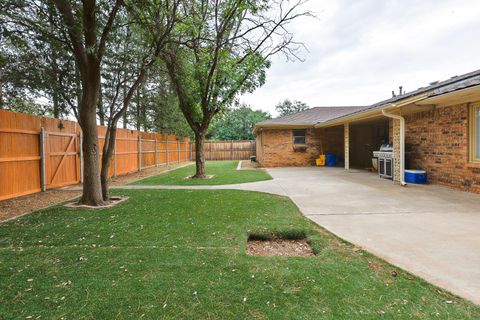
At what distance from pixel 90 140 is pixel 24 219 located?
75.6 inches

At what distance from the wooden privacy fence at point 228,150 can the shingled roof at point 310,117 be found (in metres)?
7.70

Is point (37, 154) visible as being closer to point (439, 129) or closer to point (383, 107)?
point (383, 107)

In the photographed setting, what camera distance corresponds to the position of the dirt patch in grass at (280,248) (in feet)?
10.5

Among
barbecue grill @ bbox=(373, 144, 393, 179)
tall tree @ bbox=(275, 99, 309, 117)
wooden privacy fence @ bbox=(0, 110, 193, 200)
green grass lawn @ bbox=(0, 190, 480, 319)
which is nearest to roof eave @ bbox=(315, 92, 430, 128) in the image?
barbecue grill @ bbox=(373, 144, 393, 179)

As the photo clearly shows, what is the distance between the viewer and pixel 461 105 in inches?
272

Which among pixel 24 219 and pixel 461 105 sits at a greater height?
pixel 461 105

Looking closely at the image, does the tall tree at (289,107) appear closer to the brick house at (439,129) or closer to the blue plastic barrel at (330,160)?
the blue plastic barrel at (330,160)

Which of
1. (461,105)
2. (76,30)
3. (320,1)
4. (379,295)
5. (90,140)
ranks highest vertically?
(320,1)

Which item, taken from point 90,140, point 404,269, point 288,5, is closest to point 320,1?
point 288,5

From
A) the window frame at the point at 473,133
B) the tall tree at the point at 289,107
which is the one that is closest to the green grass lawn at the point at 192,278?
the window frame at the point at 473,133

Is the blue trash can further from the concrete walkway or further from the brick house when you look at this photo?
the concrete walkway

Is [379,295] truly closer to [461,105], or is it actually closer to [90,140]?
[90,140]

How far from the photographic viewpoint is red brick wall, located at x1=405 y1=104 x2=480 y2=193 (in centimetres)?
676

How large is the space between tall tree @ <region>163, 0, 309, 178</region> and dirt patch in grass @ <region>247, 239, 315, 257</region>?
7027mm
